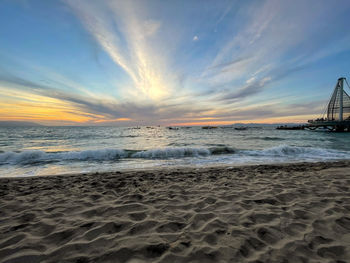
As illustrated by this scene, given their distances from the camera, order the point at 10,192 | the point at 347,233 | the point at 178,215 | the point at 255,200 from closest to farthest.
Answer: the point at 347,233 < the point at 178,215 < the point at 255,200 < the point at 10,192

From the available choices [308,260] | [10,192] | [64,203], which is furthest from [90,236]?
[10,192]

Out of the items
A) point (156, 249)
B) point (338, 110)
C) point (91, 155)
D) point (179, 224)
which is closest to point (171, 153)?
point (91, 155)

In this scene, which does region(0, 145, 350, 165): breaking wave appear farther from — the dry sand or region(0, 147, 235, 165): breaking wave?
the dry sand

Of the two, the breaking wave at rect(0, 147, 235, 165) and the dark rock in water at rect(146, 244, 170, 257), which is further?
the breaking wave at rect(0, 147, 235, 165)

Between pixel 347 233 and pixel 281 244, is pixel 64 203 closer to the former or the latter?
pixel 281 244

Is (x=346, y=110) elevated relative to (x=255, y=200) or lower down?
elevated

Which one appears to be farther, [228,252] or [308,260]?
[228,252]

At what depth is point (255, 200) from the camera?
382 centimetres

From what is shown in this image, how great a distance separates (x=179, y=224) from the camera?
2.85 m

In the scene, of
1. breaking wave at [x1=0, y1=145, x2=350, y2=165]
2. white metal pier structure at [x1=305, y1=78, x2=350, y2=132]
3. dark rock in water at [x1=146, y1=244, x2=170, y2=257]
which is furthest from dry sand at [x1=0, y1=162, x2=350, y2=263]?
white metal pier structure at [x1=305, y1=78, x2=350, y2=132]

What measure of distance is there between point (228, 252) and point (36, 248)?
2.85 m

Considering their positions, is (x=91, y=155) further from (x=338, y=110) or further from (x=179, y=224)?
(x=338, y=110)

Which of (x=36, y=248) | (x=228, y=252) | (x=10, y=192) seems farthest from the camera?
(x=10, y=192)

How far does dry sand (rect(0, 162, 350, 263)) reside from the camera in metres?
2.16
